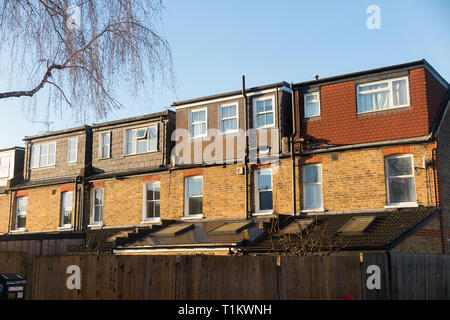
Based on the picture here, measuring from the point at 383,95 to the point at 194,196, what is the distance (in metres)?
9.11

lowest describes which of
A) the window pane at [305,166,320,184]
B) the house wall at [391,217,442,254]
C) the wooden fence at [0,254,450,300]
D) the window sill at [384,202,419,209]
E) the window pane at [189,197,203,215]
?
the wooden fence at [0,254,450,300]

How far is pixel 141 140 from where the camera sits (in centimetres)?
2684

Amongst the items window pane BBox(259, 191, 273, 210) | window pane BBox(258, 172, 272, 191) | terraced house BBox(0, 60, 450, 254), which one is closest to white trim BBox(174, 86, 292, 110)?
terraced house BBox(0, 60, 450, 254)

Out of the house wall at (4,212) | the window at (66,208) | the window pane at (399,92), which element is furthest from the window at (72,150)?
the window pane at (399,92)

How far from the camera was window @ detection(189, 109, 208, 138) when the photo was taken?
24408mm

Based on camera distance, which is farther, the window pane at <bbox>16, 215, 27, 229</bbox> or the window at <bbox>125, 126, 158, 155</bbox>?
the window pane at <bbox>16, 215, 27, 229</bbox>

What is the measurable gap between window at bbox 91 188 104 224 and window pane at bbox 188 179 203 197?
217 inches

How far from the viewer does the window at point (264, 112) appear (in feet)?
75.0

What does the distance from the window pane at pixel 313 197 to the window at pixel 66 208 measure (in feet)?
42.2

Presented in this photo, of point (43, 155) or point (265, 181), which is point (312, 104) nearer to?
point (265, 181)

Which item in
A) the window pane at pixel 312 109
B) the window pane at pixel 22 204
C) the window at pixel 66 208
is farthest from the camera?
the window pane at pixel 22 204

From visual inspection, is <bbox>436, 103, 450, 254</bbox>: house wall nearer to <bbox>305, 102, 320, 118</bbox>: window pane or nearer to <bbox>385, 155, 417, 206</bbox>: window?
<bbox>385, 155, 417, 206</bbox>: window

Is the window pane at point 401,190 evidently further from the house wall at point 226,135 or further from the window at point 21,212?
the window at point 21,212
